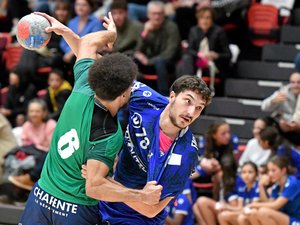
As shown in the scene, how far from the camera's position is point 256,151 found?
9.47 m

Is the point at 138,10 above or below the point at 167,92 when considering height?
above

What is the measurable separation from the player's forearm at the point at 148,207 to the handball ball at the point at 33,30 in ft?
4.08

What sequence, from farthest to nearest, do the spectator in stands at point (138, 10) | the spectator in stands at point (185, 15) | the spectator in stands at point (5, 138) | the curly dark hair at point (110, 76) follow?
the spectator in stands at point (138, 10) < the spectator in stands at point (185, 15) < the spectator in stands at point (5, 138) < the curly dark hair at point (110, 76)

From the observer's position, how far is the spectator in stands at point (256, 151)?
9.38 metres

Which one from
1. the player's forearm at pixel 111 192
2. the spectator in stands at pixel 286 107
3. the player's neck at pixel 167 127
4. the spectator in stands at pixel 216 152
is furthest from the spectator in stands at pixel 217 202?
the player's forearm at pixel 111 192

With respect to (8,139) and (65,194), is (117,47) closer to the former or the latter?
(8,139)

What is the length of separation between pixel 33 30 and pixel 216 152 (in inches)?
163

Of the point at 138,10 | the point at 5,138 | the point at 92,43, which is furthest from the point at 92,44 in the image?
the point at 138,10

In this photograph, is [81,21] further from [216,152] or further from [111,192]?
[111,192]

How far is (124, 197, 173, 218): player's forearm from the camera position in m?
5.35

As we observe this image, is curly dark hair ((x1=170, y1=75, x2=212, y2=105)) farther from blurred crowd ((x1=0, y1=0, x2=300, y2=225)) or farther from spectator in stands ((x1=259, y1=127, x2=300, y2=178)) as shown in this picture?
spectator in stands ((x1=259, y1=127, x2=300, y2=178))

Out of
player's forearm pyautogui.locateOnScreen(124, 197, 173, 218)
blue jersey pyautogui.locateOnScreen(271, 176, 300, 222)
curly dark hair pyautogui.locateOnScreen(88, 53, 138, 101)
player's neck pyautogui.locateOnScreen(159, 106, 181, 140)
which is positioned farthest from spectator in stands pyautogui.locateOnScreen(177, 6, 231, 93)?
curly dark hair pyautogui.locateOnScreen(88, 53, 138, 101)

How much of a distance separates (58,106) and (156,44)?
1497mm

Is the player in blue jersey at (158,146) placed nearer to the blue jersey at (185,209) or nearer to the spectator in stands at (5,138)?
the blue jersey at (185,209)
